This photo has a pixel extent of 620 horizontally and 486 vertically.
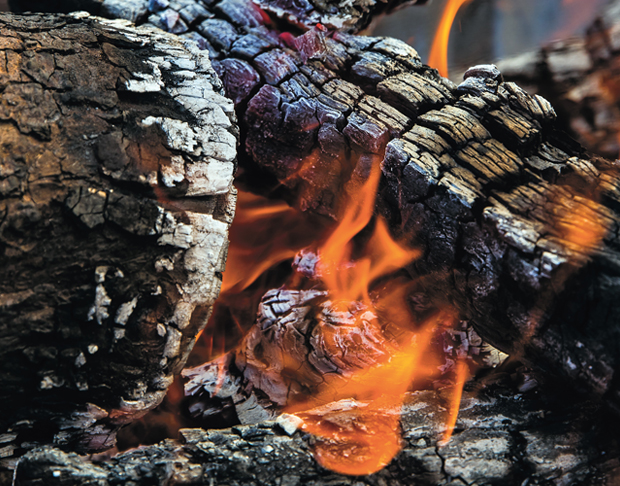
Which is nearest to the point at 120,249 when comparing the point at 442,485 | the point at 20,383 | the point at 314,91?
the point at 20,383

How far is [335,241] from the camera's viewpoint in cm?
214

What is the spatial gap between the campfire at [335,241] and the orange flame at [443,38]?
53 cm

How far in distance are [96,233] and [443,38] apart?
7.48 ft

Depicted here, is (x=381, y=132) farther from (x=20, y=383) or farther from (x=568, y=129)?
(x=20, y=383)

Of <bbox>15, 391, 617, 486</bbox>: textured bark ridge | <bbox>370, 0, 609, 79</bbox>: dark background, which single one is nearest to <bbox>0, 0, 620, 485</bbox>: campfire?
<bbox>15, 391, 617, 486</bbox>: textured bark ridge

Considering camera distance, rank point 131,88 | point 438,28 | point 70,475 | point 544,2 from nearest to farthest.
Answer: point 70,475 → point 131,88 → point 544,2 → point 438,28

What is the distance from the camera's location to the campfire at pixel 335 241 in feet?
4.50

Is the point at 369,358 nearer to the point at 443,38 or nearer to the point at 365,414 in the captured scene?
the point at 365,414

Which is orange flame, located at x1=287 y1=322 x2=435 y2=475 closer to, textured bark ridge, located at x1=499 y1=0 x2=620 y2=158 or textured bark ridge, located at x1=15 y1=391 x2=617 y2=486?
textured bark ridge, located at x1=15 y1=391 x2=617 y2=486

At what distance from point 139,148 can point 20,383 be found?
0.90 metres

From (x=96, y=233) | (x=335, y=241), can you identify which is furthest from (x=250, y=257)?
(x=96, y=233)

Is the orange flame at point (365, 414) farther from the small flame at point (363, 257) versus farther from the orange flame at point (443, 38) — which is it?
the orange flame at point (443, 38)

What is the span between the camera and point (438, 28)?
8.21ft

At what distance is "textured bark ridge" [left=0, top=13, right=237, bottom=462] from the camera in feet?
4.44
